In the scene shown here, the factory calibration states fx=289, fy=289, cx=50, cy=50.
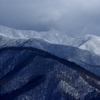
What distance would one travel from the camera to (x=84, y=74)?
6816 inches

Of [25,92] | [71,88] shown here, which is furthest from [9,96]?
[71,88]

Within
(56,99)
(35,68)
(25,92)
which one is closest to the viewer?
(56,99)

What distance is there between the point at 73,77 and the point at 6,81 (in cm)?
4341

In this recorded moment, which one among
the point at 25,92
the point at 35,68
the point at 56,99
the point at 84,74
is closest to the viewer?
the point at 56,99

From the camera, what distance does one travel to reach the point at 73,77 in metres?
167

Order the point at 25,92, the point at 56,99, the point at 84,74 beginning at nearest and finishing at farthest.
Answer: the point at 56,99, the point at 25,92, the point at 84,74

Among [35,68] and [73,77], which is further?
[35,68]

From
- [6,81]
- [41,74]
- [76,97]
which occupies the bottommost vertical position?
[6,81]

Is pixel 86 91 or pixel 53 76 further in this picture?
pixel 53 76

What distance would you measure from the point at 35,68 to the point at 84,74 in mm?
32711

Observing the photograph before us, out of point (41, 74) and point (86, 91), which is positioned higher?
point (86, 91)

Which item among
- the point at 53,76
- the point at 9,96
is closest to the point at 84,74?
the point at 53,76

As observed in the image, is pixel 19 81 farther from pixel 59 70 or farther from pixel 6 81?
pixel 59 70

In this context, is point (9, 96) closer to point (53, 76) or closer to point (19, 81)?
point (19, 81)
